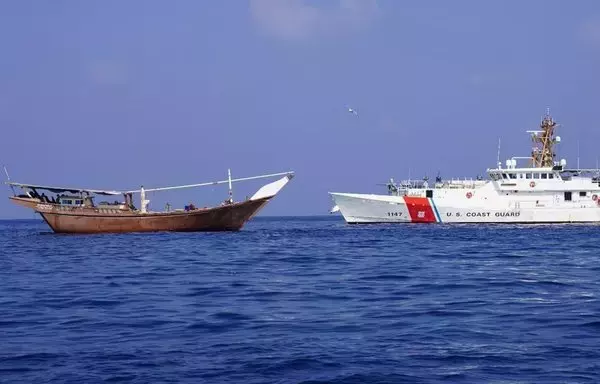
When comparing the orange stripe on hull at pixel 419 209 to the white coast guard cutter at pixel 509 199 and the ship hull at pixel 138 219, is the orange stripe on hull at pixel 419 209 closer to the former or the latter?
the white coast guard cutter at pixel 509 199

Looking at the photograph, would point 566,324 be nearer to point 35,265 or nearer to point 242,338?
point 242,338

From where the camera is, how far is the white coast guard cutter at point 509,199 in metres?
64.5

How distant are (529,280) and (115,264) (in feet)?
46.5

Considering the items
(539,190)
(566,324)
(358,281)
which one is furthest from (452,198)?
(566,324)

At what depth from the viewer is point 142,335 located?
484 inches

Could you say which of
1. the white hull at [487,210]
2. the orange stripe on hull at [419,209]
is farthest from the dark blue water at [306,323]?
the white hull at [487,210]

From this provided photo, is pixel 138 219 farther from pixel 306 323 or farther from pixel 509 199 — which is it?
pixel 306 323

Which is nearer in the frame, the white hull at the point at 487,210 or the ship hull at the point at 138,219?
the ship hull at the point at 138,219

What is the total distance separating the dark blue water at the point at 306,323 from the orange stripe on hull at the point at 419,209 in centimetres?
4009

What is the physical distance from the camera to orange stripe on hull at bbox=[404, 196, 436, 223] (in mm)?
65062

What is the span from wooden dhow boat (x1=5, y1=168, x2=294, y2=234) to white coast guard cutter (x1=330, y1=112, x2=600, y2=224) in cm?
1487

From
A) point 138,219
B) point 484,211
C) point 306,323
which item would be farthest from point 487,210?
point 306,323

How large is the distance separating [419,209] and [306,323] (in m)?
53.0

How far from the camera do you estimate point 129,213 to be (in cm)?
5194
